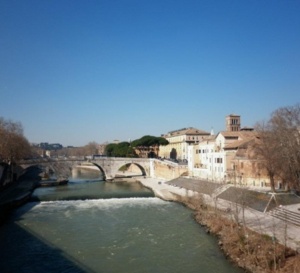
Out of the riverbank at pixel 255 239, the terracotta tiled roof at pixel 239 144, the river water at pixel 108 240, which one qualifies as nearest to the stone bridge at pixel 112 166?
the terracotta tiled roof at pixel 239 144

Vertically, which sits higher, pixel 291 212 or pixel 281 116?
pixel 281 116

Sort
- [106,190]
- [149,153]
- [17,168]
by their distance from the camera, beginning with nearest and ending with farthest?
[106,190] → [17,168] → [149,153]

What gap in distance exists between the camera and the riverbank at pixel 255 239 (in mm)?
14898

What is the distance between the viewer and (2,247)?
20.2 metres

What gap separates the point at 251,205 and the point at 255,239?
842cm

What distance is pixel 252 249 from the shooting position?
54.0 feet

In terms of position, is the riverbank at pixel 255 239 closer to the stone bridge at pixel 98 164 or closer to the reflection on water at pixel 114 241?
the reflection on water at pixel 114 241

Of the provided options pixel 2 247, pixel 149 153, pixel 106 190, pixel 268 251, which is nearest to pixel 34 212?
pixel 2 247

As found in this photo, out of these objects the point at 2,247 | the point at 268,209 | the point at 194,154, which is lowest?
the point at 2,247

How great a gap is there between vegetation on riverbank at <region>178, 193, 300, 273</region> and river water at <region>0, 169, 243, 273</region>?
548mm

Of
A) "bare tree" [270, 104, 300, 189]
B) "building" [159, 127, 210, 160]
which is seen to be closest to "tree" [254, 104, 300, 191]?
"bare tree" [270, 104, 300, 189]

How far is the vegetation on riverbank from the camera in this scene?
574 inches

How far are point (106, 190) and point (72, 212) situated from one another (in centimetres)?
1358

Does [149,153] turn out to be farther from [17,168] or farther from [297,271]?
[297,271]
